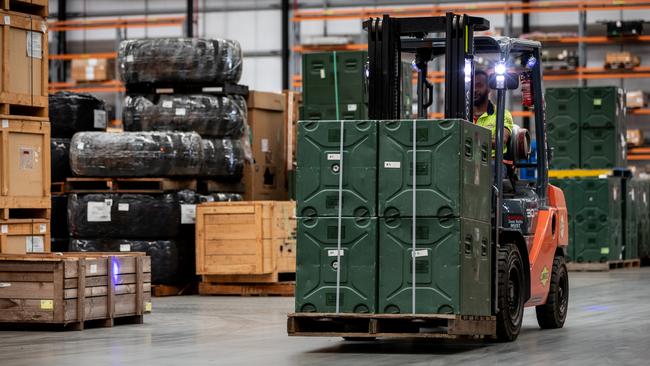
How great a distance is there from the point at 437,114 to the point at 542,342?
17.3 meters

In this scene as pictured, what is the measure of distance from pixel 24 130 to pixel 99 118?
4043 millimetres

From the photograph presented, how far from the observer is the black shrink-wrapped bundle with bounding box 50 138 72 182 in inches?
573

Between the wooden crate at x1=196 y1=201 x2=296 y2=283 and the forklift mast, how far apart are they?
526cm

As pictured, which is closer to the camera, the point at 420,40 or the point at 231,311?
the point at 420,40

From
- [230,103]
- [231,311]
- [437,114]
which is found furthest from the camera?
[437,114]

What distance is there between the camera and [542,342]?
8.81 meters

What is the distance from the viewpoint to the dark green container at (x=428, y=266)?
7863 mm

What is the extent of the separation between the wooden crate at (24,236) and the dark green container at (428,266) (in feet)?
12.7

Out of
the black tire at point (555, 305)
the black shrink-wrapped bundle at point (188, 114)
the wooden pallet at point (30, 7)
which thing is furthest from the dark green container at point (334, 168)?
the black shrink-wrapped bundle at point (188, 114)

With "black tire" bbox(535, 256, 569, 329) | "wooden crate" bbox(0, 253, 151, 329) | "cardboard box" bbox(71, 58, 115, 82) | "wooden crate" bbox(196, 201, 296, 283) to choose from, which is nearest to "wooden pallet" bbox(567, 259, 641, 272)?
"wooden crate" bbox(196, 201, 296, 283)

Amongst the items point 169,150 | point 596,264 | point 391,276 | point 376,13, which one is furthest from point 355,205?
point 376,13

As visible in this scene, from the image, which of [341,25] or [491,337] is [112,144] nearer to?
[491,337]

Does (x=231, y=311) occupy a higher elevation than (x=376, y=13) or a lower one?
lower

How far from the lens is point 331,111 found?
15094 millimetres
